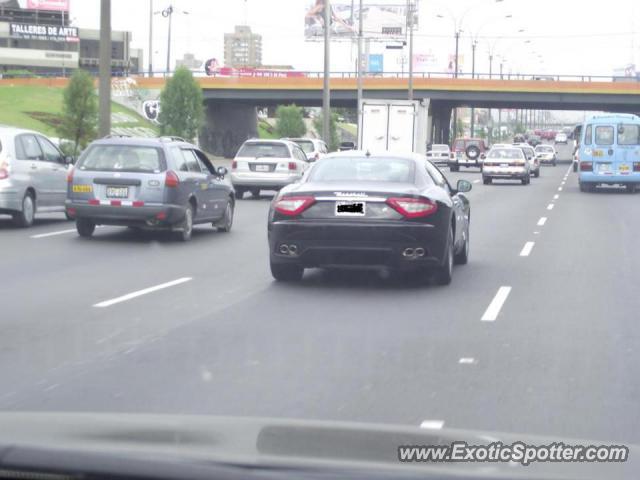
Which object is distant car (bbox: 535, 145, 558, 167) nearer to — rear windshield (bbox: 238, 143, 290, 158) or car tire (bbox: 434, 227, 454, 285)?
rear windshield (bbox: 238, 143, 290, 158)

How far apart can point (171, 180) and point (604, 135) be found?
83.8ft

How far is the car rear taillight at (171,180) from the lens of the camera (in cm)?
1830

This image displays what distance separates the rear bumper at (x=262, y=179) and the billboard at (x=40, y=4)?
315 feet

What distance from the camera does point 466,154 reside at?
6588 cm

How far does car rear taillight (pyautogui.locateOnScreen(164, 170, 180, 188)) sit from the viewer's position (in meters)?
18.3

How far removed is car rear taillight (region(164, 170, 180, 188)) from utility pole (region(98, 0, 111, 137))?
1283 centimetres

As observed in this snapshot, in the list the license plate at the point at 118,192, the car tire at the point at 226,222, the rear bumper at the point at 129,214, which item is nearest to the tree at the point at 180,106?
the car tire at the point at 226,222

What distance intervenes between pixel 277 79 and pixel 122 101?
12.5m

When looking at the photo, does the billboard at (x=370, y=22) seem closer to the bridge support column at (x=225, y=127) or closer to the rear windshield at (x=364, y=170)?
the bridge support column at (x=225, y=127)

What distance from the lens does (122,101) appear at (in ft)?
284

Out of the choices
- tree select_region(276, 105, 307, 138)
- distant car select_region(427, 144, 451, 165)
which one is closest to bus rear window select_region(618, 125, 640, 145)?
distant car select_region(427, 144, 451, 165)

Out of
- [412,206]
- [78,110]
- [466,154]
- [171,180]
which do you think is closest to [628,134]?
[78,110]

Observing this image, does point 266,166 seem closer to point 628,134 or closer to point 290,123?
point 628,134

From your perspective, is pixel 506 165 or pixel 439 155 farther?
pixel 439 155
